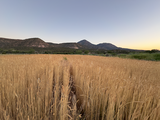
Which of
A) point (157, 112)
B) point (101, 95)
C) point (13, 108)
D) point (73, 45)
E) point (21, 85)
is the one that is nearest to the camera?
point (157, 112)

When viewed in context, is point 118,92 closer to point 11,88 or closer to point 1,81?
point 11,88

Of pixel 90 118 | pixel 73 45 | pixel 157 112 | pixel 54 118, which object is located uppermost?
pixel 73 45

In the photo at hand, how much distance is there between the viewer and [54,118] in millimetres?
639

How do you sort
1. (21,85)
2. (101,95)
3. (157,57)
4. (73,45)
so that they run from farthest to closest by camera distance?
(73,45) < (157,57) < (21,85) < (101,95)

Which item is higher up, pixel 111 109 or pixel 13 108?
pixel 111 109

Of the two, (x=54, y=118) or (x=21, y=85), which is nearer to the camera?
(x=54, y=118)

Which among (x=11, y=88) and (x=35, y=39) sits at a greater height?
(x=35, y=39)

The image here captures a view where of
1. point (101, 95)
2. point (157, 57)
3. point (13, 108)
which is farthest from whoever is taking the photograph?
point (157, 57)

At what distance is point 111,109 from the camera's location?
60 cm

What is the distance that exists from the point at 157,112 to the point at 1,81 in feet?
5.95

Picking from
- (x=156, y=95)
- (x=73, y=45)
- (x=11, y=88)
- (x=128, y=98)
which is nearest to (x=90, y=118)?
(x=128, y=98)

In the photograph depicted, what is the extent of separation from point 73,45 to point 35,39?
940 inches

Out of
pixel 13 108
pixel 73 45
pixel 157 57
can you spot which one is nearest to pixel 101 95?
pixel 13 108

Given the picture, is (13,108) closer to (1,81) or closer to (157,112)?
(1,81)
